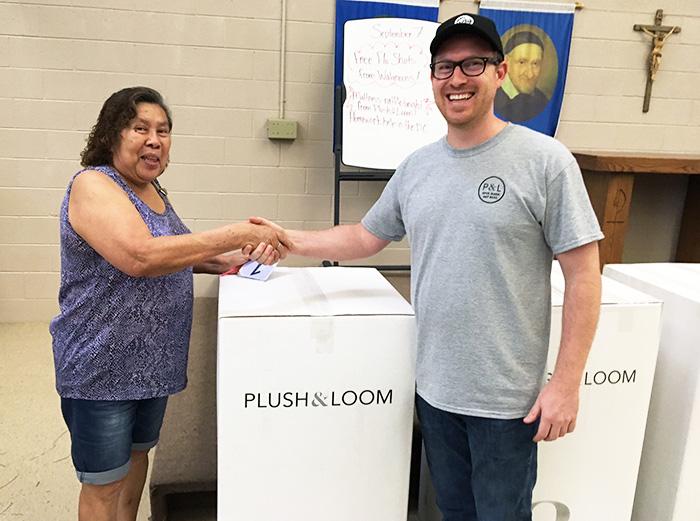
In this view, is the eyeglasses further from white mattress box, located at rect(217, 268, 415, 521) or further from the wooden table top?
the wooden table top

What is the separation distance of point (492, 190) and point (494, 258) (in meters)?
0.13

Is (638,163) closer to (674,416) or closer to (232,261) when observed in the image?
(674,416)

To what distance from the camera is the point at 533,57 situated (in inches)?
136

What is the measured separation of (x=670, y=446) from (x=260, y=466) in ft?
3.32

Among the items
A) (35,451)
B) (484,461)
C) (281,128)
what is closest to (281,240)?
(484,461)

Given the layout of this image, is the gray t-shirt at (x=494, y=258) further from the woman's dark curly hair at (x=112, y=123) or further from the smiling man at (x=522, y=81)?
the smiling man at (x=522, y=81)

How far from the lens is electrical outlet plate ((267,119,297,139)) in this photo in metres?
3.29

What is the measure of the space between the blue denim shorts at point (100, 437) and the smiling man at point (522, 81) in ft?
9.39

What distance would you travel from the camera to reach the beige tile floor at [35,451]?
180cm

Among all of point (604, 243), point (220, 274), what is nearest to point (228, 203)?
point (220, 274)

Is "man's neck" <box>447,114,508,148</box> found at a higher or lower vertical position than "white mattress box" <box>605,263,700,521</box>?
higher

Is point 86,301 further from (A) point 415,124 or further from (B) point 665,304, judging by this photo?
(A) point 415,124

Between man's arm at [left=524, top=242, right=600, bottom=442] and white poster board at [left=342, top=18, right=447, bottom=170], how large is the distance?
2.07 m

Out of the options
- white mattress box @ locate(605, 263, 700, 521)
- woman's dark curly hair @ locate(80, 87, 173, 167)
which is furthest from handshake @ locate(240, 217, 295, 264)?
white mattress box @ locate(605, 263, 700, 521)
